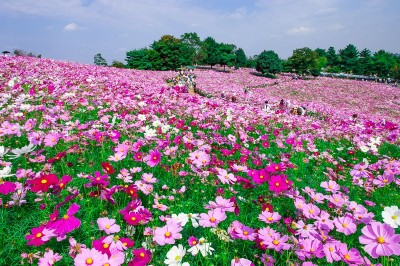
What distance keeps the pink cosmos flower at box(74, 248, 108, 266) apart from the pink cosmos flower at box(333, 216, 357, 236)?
1450 mm

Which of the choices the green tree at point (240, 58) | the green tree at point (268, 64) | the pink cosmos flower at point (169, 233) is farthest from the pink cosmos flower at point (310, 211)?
the green tree at point (240, 58)

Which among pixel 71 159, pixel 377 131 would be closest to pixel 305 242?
pixel 71 159

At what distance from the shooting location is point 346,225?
1874 millimetres

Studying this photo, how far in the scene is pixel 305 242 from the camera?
1672 mm

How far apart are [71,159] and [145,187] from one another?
1.31m

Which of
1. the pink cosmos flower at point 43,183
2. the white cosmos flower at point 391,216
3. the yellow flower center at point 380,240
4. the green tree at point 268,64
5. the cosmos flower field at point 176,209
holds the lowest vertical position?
the cosmos flower field at point 176,209

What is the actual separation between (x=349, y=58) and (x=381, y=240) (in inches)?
3679

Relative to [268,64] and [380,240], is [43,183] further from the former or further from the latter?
[268,64]

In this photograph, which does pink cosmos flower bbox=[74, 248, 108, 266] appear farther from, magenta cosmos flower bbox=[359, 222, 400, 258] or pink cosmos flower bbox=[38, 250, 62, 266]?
magenta cosmos flower bbox=[359, 222, 400, 258]

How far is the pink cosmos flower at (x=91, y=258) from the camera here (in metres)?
1.38

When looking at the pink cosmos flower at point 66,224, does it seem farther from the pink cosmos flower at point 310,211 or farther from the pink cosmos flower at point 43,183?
the pink cosmos flower at point 310,211

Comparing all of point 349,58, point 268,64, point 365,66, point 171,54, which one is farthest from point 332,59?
point 171,54

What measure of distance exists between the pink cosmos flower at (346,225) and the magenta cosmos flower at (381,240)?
0.89 feet

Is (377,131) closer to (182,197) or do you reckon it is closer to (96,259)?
(182,197)
